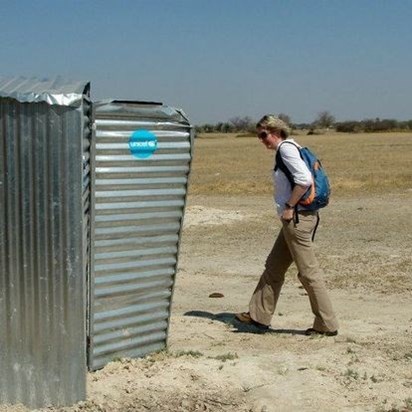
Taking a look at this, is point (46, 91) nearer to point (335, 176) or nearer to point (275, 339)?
point (275, 339)

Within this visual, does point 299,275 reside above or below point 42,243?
below

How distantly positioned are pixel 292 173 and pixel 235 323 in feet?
5.13

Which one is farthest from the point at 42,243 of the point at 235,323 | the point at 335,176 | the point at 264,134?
the point at 335,176

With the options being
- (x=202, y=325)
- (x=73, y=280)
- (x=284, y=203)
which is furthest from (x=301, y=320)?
(x=73, y=280)

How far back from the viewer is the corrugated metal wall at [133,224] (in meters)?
5.37

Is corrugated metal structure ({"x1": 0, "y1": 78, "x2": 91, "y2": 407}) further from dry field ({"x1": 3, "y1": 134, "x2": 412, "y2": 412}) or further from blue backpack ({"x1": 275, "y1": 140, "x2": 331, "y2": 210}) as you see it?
blue backpack ({"x1": 275, "y1": 140, "x2": 331, "y2": 210})

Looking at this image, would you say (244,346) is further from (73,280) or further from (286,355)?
(73,280)

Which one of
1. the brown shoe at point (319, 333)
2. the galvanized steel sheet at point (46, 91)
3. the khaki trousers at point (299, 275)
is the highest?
the galvanized steel sheet at point (46, 91)

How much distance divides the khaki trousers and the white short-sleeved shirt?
186 millimetres

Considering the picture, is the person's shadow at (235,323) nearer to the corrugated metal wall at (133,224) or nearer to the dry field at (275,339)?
the dry field at (275,339)

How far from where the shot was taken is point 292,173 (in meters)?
6.50

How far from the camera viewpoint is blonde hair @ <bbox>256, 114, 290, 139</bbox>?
665 centimetres

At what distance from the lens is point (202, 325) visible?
24.0 ft

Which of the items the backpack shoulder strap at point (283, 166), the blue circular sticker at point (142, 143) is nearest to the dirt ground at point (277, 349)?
the backpack shoulder strap at point (283, 166)
